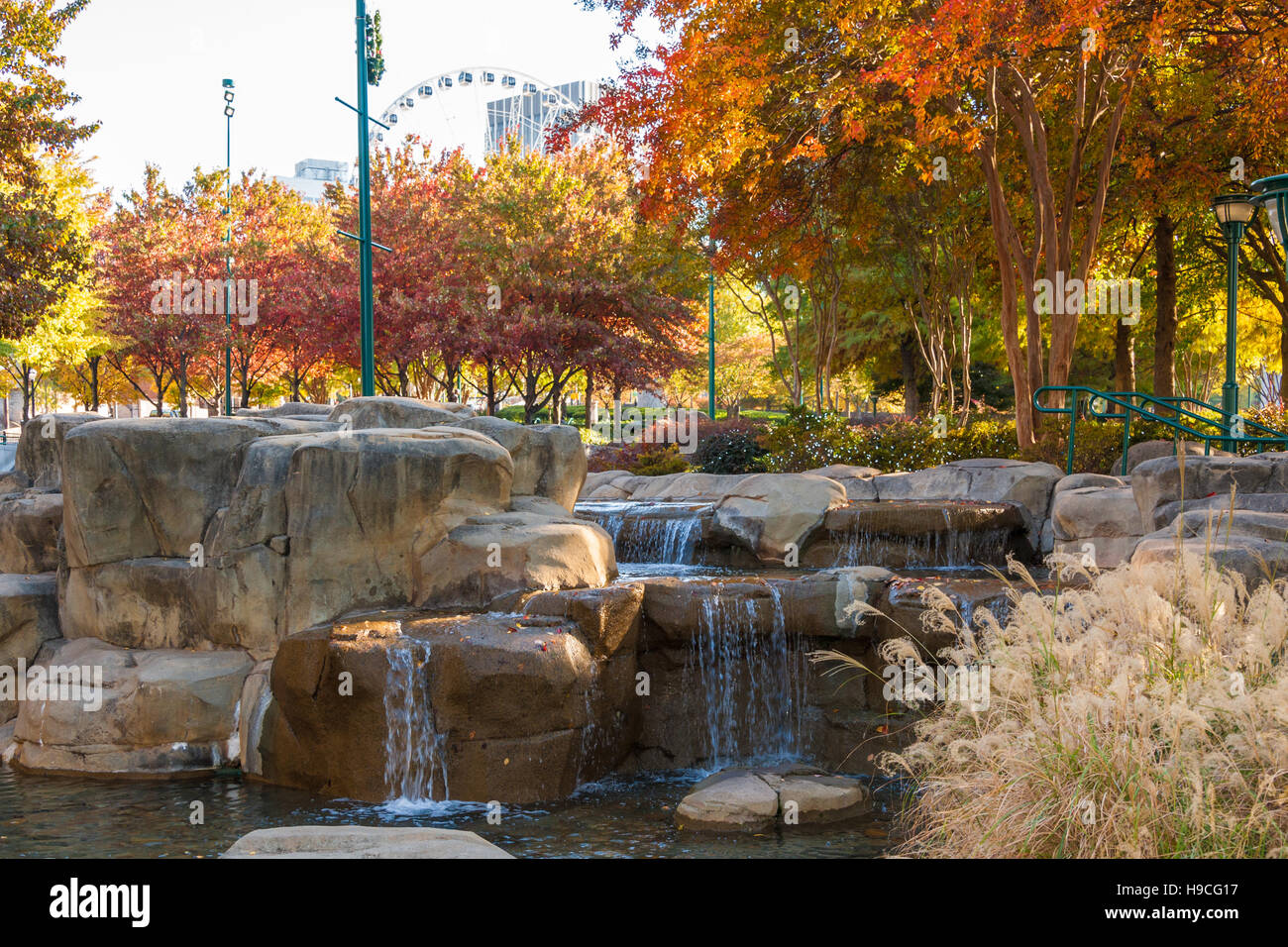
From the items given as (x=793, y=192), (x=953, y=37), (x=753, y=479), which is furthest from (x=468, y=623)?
(x=793, y=192)

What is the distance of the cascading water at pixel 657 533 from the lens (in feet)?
44.9

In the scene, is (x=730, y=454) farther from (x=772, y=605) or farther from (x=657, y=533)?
(x=772, y=605)

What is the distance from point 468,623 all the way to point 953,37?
865 cm

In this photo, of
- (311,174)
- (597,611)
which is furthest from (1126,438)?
(311,174)

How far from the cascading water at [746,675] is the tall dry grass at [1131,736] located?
11.5 feet

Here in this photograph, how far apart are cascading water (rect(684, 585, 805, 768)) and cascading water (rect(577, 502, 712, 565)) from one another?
15.1 feet

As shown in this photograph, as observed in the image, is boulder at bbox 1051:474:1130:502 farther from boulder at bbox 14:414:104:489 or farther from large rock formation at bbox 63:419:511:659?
boulder at bbox 14:414:104:489

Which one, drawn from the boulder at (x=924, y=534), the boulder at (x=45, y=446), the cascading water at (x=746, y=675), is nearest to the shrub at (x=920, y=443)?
the boulder at (x=924, y=534)

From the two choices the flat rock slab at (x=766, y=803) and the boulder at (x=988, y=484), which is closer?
the flat rock slab at (x=766, y=803)

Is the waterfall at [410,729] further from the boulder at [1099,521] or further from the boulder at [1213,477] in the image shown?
the boulder at [1213,477]

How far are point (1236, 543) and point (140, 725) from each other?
27.0ft

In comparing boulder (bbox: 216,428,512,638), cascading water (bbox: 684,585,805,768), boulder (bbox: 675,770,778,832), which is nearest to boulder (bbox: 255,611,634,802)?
boulder (bbox: 675,770,778,832)

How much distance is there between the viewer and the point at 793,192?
19.1 metres
